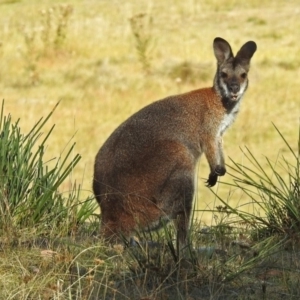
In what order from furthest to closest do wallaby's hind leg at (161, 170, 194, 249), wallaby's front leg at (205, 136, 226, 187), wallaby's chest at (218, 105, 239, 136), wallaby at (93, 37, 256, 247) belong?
wallaby's chest at (218, 105, 239, 136), wallaby's front leg at (205, 136, 226, 187), wallaby's hind leg at (161, 170, 194, 249), wallaby at (93, 37, 256, 247)

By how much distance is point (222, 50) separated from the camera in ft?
23.7

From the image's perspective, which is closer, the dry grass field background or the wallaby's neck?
the wallaby's neck

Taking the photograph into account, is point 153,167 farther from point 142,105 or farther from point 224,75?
point 142,105

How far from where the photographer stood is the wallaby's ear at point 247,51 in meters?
7.17

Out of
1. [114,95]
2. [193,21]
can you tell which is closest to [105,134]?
[114,95]

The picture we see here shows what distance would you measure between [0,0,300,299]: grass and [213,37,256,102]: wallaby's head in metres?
0.92

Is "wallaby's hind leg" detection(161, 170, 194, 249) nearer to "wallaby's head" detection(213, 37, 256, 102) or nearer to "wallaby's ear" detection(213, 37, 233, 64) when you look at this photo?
"wallaby's head" detection(213, 37, 256, 102)

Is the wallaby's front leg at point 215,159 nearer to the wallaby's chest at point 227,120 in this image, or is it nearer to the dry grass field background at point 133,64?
the wallaby's chest at point 227,120

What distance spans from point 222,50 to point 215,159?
2.98 feet

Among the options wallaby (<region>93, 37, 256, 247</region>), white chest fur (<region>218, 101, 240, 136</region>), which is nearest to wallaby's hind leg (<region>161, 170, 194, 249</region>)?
wallaby (<region>93, 37, 256, 247</region>)

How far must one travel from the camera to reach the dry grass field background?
16.1 meters

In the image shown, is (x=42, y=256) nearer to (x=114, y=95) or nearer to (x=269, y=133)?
(x=269, y=133)

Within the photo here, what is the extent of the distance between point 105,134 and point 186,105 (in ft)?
31.0

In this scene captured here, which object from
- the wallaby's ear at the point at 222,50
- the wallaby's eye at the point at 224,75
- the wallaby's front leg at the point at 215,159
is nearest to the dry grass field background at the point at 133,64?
the wallaby's ear at the point at 222,50
